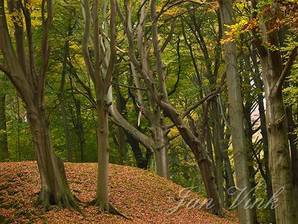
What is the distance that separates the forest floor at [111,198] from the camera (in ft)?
38.1

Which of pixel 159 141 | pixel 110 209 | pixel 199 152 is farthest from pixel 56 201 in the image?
pixel 159 141

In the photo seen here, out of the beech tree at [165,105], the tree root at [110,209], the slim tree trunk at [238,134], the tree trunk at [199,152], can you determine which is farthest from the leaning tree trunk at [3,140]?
the slim tree trunk at [238,134]

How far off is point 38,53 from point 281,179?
48.5 feet

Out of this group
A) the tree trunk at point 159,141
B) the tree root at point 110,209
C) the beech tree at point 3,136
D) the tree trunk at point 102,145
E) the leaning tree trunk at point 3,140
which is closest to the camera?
the tree trunk at point 102,145

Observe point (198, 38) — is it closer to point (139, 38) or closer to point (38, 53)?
point (139, 38)

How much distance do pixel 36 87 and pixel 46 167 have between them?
207 centimetres

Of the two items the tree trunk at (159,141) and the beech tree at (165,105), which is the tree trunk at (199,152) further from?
the tree trunk at (159,141)

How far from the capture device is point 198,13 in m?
20.1

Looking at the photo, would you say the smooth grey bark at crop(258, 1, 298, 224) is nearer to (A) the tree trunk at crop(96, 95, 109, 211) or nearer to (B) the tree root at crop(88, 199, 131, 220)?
(A) the tree trunk at crop(96, 95, 109, 211)

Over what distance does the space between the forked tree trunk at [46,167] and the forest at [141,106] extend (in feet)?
0.09

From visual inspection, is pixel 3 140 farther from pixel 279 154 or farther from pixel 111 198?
pixel 279 154

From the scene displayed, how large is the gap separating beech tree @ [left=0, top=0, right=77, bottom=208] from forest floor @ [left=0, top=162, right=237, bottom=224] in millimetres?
512

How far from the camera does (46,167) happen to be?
11891mm

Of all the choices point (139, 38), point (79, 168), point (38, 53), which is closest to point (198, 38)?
point (139, 38)
